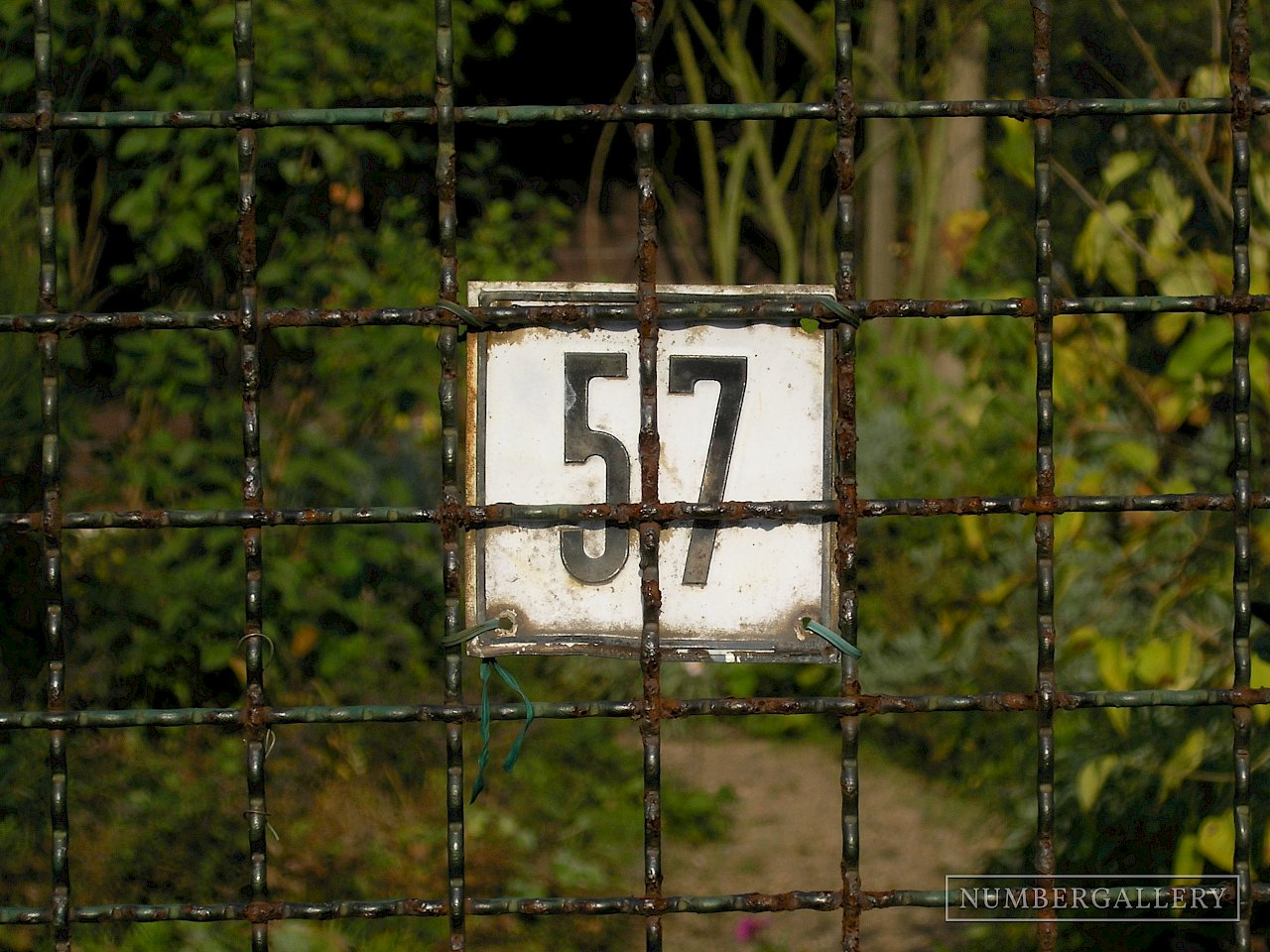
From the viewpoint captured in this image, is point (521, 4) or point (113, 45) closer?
point (113, 45)

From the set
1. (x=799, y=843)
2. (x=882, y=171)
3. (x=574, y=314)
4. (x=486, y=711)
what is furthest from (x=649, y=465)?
(x=882, y=171)

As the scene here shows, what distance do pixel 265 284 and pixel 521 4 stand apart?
53.8 inches

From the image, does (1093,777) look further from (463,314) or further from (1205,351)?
(463,314)

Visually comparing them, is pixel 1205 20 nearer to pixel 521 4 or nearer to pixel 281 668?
pixel 521 4

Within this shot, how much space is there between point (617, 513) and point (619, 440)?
86mm

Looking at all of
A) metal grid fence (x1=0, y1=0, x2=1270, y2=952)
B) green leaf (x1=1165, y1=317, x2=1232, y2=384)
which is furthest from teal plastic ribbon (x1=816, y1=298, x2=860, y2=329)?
green leaf (x1=1165, y1=317, x2=1232, y2=384)

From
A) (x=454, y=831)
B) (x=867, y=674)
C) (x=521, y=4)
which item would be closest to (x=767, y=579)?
(x=454, y=831)

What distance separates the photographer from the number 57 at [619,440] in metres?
1.64

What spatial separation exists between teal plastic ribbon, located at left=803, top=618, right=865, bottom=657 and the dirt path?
198 centimetres

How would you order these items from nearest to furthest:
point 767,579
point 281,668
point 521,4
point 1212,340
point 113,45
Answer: point 767,579 → point 1212,340 → point 113,45 → point 281,668 → point 521,4

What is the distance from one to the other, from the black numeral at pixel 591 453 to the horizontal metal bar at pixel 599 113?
26 cm

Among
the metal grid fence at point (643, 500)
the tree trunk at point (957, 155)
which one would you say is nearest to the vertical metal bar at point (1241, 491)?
the metal grid fence at point (643, 500)

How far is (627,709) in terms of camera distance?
5.34 feet

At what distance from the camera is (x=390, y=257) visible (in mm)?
4148
